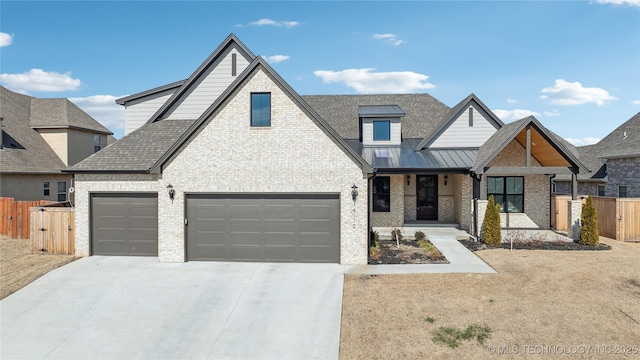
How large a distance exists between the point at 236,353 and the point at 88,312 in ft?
15.6

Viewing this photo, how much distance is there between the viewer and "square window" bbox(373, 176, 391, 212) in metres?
19.0

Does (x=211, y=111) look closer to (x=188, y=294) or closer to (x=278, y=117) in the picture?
(x=278, y=117)

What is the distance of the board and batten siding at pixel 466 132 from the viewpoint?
64.2ft

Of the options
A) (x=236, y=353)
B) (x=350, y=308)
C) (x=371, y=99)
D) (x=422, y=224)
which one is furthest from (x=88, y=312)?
(x=371, y=99)

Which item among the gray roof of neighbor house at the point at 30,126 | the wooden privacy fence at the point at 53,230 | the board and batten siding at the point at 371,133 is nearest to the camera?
the wooden privacy fence at the point at 53,230

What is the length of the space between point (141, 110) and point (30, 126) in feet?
45.7

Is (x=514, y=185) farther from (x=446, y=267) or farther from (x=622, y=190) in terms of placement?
(x=622, y=190)

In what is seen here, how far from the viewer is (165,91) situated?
19500mm

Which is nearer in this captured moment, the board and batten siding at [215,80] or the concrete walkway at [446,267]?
the concrete walkway at [446,267]

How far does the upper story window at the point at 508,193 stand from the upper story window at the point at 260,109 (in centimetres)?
1268

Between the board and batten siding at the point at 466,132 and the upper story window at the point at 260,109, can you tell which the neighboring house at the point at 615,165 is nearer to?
the board and batten siding at the point at 466,132

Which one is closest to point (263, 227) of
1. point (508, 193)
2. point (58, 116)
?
point (508, 193)

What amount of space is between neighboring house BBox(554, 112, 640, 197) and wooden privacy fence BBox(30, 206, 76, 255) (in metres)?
29.9

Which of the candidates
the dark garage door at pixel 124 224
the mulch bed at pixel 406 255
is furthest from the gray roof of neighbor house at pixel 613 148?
the dark garage door at pixel 124 224
